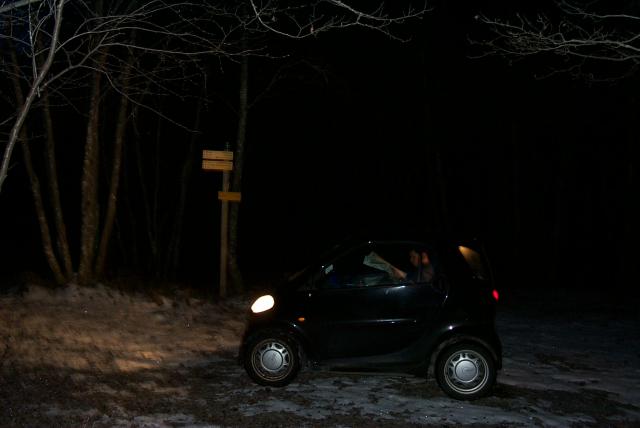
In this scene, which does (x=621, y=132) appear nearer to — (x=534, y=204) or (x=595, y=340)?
(x=534, y=204)

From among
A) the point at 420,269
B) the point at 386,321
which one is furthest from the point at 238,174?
the point at 386,321

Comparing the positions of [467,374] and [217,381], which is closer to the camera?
[467,374]

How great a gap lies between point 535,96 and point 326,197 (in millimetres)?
23238

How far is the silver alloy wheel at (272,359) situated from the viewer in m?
7.66

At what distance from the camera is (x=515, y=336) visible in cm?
1127

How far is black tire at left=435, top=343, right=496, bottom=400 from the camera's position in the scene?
734cm

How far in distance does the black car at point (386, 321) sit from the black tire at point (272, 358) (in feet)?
0.04

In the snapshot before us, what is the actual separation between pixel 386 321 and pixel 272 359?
1.33 metres

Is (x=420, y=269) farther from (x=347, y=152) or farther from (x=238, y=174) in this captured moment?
(x=347, y=152)

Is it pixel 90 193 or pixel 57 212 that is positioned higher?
pixel 90 193

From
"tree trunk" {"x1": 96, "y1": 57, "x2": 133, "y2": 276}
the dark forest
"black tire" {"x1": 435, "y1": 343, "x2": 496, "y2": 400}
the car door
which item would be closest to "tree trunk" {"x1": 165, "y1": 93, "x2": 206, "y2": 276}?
the dark forest

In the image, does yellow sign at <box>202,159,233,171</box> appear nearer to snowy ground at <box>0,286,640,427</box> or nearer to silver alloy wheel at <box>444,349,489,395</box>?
snowy ground at <box>0,286,640,427</box>

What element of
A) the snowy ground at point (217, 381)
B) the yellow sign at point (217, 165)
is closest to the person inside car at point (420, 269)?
the snowy ground at point (217, 381)

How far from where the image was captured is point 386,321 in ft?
24.6
